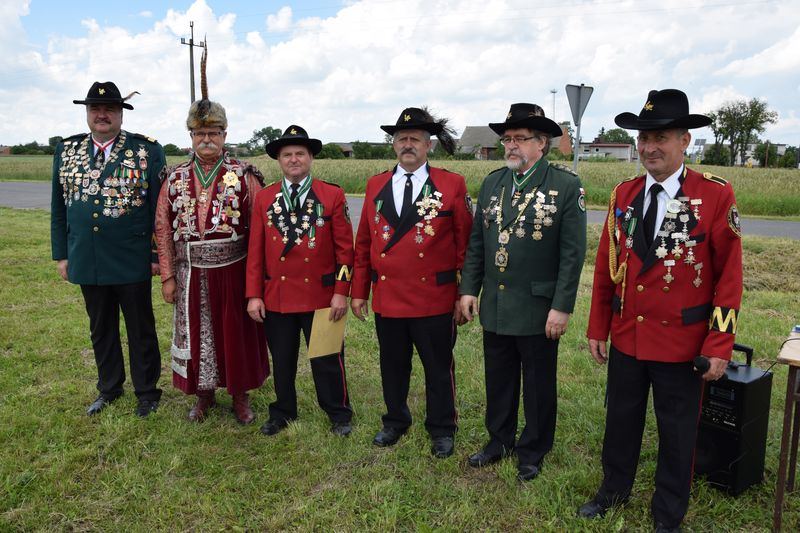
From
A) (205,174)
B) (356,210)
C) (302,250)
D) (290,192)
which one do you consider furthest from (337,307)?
(356,210)

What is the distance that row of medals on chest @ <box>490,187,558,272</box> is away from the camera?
3.25 metres

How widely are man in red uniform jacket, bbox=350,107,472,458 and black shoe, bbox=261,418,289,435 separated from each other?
969mm

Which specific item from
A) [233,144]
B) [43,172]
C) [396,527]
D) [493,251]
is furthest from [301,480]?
[43,172]

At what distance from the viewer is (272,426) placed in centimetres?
419

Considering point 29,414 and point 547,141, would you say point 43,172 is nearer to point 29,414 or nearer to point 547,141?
point 29,414

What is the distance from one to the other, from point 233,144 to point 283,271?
143 centimetres

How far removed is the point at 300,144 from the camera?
3.86 meters

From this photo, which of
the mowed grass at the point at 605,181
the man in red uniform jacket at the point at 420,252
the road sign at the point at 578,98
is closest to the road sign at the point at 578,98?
the road sign at the point at 578,98

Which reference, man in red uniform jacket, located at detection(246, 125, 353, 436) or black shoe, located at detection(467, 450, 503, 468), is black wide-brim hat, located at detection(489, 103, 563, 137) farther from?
black shoe, located at detection(467, 450, 503, 468)

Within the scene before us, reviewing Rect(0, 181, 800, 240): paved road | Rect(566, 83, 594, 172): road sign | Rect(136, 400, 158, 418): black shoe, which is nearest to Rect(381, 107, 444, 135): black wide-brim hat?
Rect(136, 400, 158, 418): black shoe

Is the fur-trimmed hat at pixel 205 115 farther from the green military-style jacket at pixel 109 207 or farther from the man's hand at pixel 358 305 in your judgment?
the man's hand at pixel 358 305

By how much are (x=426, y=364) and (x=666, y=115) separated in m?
1.97

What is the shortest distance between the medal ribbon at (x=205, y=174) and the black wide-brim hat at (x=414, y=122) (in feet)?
3.99

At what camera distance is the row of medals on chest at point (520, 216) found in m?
3.25
